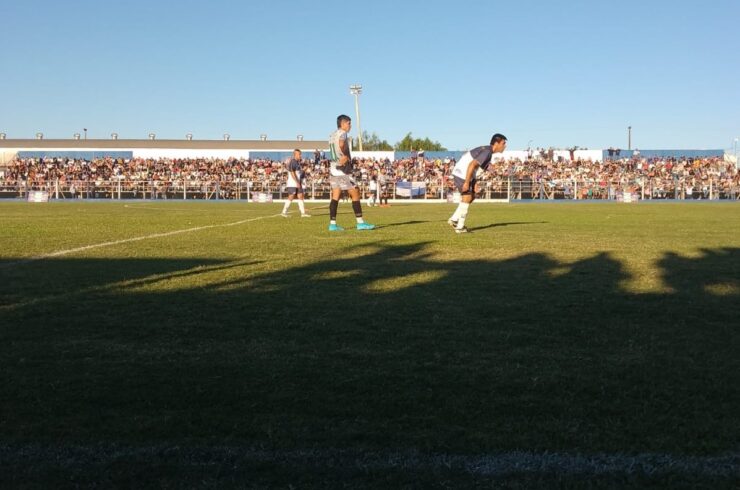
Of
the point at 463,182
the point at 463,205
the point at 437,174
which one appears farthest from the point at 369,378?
the point at 437,174

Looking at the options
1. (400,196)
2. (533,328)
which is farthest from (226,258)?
(400,196)

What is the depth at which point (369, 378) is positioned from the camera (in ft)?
11.2

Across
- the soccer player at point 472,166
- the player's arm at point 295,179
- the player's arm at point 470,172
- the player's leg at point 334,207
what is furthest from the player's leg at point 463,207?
the player's arm at point 295,179

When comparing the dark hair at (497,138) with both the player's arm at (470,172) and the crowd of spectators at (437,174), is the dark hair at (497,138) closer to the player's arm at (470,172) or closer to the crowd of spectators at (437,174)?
the player's arm at (470,172)

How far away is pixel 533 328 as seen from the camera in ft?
14.9

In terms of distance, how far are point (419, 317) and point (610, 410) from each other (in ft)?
6.82

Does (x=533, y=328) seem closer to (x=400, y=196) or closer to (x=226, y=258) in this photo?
(x=226, y=258)

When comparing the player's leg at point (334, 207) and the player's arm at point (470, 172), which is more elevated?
the player's arm at point (470, 172)

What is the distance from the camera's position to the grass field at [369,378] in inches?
95.5

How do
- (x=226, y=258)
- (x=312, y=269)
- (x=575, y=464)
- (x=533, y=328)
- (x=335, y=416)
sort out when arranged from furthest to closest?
(x=226, y=258), (x=312, y=269), (x=533, y=328), (x=335, y=416), (x=575, y=464)

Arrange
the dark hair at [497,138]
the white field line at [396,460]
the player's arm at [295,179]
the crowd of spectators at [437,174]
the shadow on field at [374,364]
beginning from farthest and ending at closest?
the crowd of spectators at [437,174] < the player's arm at [295,179] < the dark hair at [497,138] < the shadow on field at [374,364] < the white field line at [396,460]

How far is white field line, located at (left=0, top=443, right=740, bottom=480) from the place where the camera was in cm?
238

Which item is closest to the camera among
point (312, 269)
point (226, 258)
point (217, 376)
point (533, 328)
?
point (217, 376)

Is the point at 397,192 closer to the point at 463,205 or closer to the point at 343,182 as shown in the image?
the point at 343,182
